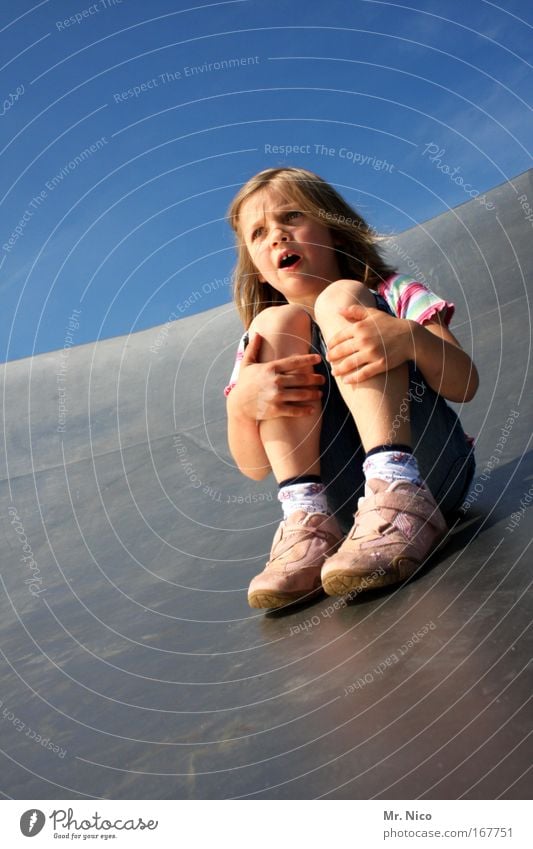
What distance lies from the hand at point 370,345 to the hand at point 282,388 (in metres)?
0.06

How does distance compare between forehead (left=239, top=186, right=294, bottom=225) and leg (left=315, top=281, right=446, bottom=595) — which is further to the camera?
forehead (left=239, top=186, right=294, bottom=225)

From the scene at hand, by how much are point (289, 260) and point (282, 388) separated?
233mm

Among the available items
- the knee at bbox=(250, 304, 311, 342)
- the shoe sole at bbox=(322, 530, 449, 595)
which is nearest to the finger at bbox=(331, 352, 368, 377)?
the knee at bbox=(250, 304, 311, 342)

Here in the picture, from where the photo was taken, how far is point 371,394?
107 centimetres

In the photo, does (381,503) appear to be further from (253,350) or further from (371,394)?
(253,350)

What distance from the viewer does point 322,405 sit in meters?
1.17

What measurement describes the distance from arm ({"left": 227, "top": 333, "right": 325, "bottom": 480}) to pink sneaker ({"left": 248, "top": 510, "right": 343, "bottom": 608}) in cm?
13

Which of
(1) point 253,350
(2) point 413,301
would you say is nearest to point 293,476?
(1) point 253,350

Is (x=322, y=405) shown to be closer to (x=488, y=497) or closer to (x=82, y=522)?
(x=488, y=497)

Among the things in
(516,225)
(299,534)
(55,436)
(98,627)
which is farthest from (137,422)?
(299,534)

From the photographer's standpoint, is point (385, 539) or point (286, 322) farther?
point (286, 322)

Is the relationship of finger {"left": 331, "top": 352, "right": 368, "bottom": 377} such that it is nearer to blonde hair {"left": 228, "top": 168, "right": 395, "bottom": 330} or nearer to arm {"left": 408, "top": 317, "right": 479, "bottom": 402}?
arm {"left": 408, "top": 317, "right": 479, "bottom": 402}

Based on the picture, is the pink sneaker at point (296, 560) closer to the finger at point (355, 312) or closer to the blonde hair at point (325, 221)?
the finger at point (355, 312)
